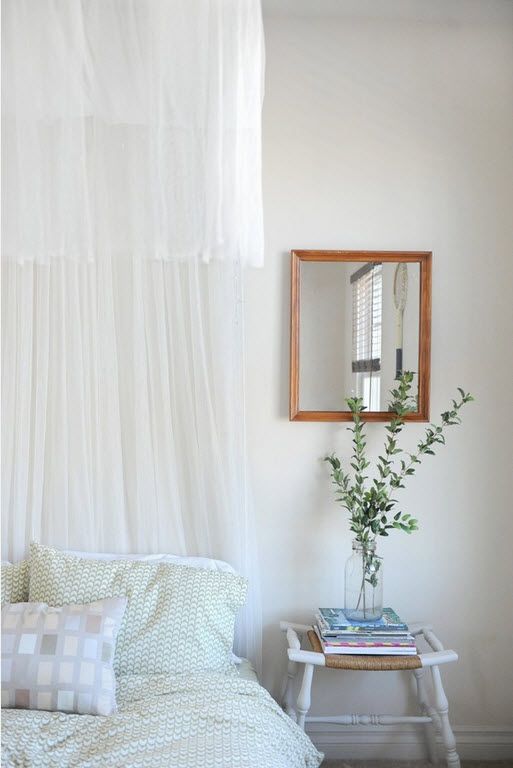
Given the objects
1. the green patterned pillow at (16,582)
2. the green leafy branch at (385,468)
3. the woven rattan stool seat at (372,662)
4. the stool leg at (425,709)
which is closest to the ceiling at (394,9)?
the green leafy branch at (385,468)

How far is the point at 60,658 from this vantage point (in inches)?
81.7

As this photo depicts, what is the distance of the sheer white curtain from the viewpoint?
71.7 inches

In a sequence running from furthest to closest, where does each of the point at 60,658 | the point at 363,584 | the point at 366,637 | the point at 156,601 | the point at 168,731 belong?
the point at 363,584 < the point at 366,637 < the point at 156,601 < the point at 60,658 < the point at 168,731

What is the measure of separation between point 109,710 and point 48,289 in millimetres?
1225

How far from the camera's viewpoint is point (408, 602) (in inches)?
115

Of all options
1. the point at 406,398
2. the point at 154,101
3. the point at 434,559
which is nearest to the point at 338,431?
the point at 406,398

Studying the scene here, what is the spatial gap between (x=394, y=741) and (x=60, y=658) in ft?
4.73

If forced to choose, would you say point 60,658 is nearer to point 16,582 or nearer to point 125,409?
point 16,582

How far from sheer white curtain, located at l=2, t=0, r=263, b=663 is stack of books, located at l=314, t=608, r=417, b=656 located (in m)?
0.25

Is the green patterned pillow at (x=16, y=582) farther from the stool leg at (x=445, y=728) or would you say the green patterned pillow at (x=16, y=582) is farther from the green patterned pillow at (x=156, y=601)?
the stool leg at (x=445, y=728)

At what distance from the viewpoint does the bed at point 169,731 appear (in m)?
1.79

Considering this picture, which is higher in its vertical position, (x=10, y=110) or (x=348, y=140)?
(x=348, y=140)

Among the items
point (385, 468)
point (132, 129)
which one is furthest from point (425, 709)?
point (132, 129)

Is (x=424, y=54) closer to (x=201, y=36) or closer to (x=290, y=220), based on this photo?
(x=290, y=220)
